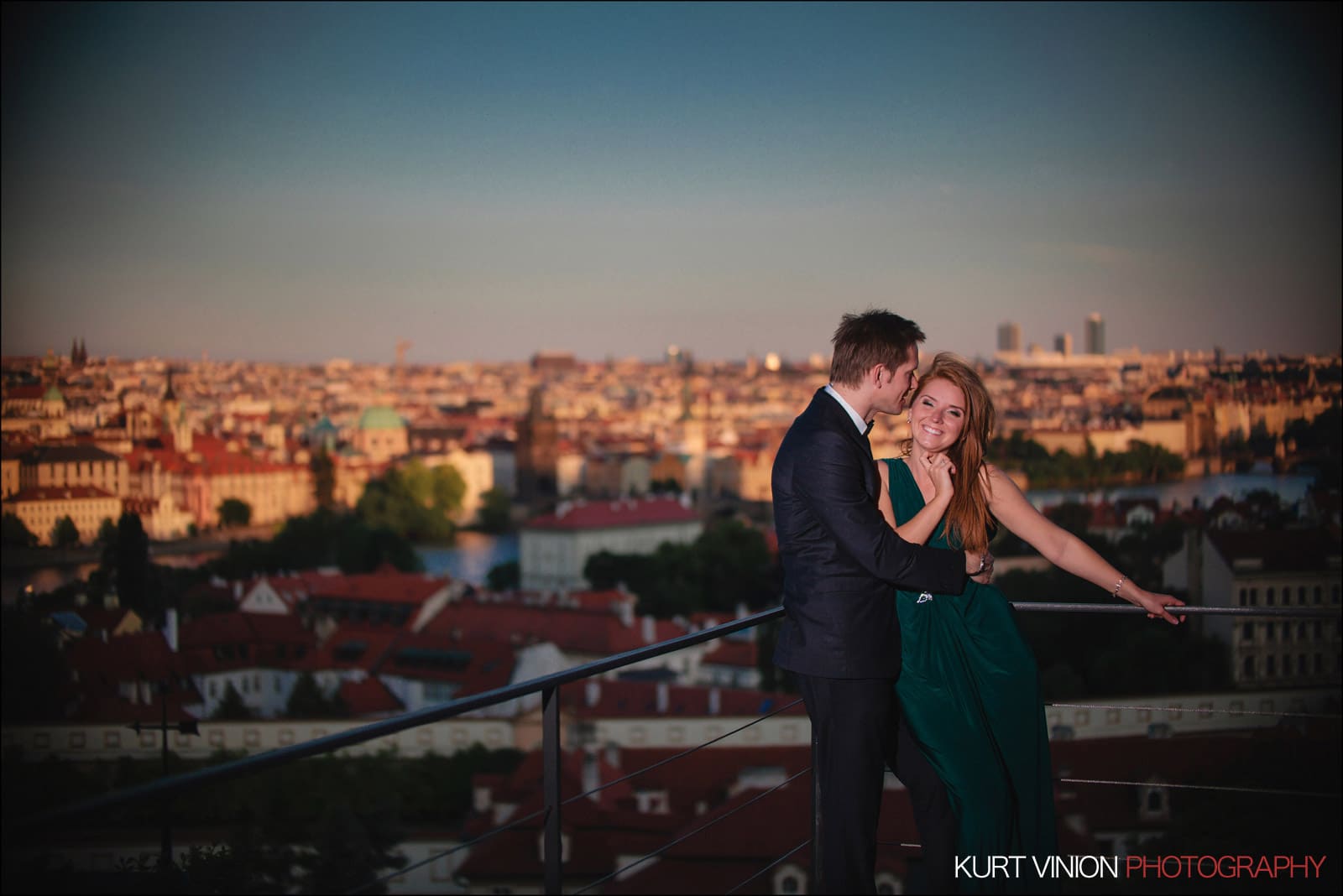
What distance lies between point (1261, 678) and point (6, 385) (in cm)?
3083

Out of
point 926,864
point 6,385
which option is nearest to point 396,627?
point 6,385

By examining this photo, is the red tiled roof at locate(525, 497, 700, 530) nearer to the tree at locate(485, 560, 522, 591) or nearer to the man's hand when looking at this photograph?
the tree at locate(485, 560, 522, 591)

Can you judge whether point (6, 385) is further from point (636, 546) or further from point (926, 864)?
point (926, 864)

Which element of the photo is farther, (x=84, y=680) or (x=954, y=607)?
(x=84, y=680)

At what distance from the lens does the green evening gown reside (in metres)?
1.76

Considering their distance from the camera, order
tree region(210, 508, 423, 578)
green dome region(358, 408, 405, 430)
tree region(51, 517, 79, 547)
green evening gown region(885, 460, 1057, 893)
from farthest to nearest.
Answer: green dome region(358, 408, 405, 430) → tree region(210, 508, 423, 578) → tree region(51, 517, 79, 547) → green evening gown region(885, 460, 1057, 893)

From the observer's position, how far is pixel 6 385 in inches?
1415

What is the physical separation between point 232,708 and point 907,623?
26227 mm

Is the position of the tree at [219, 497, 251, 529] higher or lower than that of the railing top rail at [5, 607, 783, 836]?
lower

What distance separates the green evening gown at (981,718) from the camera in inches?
69.3

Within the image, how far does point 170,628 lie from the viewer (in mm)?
28969

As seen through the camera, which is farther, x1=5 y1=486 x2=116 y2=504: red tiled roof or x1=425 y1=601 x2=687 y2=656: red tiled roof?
x1=5 y1=486 x2=116 y2=504: red tiled roof

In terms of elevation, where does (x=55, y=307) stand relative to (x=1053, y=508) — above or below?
above

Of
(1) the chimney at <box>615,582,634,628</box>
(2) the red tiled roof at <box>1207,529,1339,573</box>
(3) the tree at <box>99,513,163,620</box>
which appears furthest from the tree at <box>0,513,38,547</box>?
(2) the red tiled roof at <box>1207,529,1339,573</box>
